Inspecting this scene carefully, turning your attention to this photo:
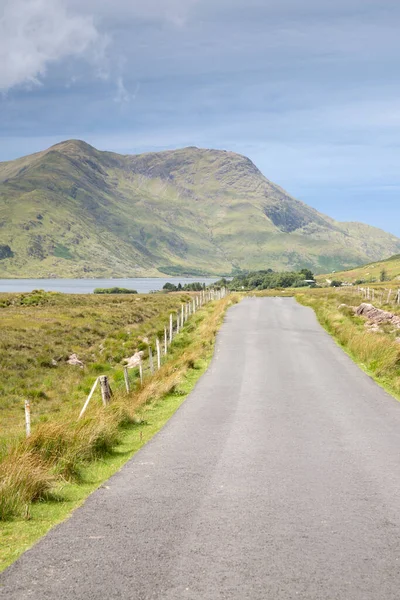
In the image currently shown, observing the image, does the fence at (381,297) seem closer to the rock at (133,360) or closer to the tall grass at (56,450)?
the rock at (133,360)

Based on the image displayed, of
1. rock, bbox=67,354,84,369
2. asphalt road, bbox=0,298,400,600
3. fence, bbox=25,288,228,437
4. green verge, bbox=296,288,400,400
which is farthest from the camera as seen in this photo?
rock, bbox=67,354,84,369

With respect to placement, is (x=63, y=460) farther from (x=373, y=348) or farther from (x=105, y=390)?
(x=373, y=348)

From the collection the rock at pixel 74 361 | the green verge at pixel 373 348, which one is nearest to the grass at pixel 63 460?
the green verge at pixel 373 348

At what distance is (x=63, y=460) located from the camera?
35.8 feet

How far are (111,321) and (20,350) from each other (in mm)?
21080

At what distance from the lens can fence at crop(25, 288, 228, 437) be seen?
16.4 m

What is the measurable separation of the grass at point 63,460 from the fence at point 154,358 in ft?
1.61

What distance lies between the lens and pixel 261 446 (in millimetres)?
12578

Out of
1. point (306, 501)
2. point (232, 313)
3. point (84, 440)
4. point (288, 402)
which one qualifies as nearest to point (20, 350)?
point (232, 313)

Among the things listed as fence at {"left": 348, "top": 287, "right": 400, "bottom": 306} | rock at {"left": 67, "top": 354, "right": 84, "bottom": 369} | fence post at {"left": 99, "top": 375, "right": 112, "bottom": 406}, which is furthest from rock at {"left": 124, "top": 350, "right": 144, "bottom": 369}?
fence at {"left": 348, "top": 287, "right": 400, "bottom": 306}

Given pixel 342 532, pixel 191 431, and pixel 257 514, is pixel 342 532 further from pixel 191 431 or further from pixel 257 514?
pixel 191 431

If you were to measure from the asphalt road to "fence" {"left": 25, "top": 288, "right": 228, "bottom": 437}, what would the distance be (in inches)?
92.4

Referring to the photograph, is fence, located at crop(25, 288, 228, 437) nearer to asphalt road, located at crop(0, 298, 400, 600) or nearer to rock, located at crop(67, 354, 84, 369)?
asphalt road, located at crop(0, 298, 400, 600)

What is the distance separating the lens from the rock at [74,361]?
137 feet
